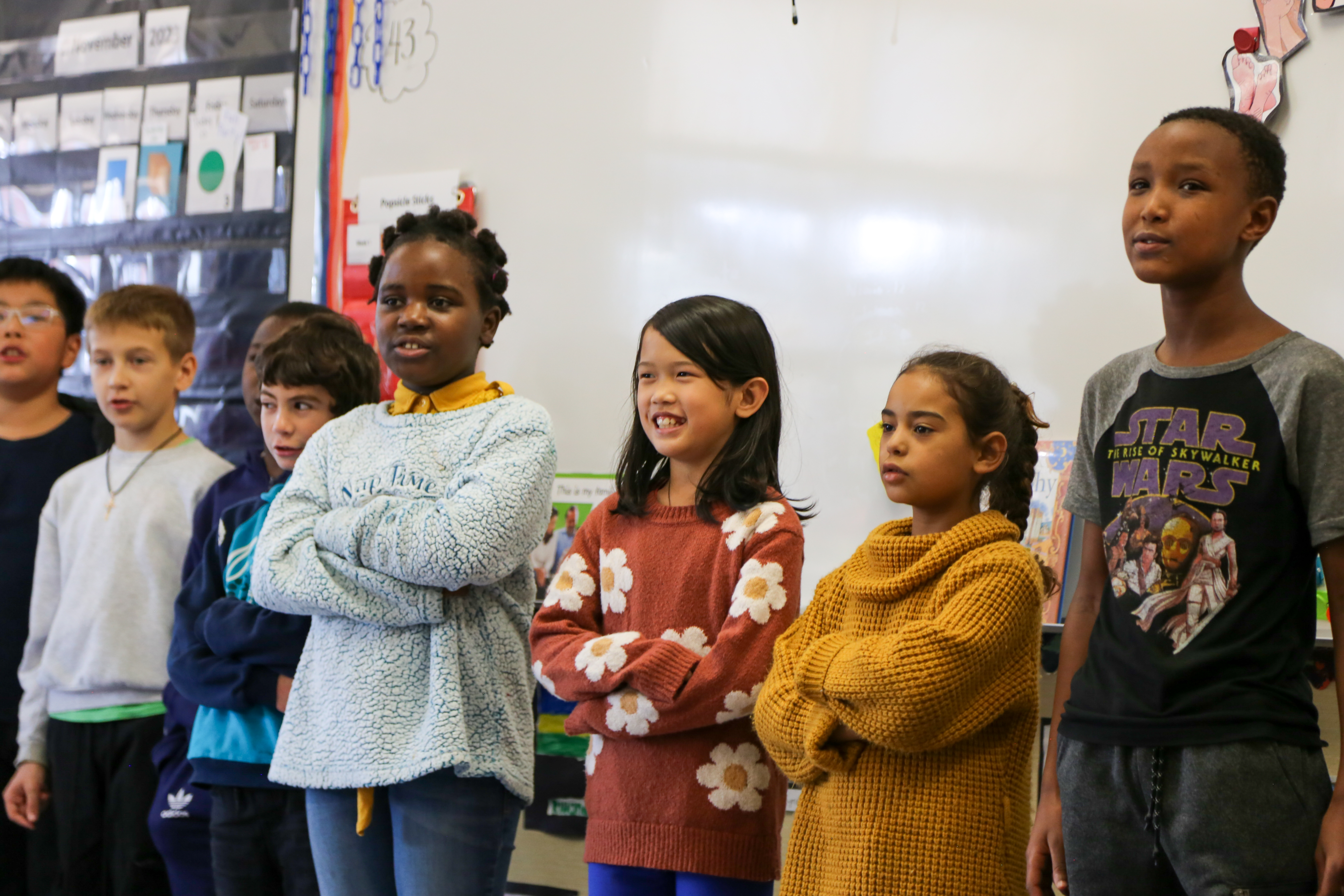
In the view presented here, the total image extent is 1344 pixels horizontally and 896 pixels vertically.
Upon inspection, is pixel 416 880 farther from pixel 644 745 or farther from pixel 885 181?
pixel 885 181

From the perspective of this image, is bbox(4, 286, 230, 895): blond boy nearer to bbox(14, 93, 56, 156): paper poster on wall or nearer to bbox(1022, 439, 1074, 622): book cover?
bbox(14, 93, 56, 156): paper poster on wall

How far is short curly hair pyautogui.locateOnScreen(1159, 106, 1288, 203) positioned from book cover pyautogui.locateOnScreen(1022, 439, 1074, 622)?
0.92m

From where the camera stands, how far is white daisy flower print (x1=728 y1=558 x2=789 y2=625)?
141cm

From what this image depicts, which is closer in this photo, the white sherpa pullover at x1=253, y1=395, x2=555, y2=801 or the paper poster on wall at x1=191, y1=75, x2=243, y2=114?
the white sherpa pullover at x1=253, y1=395, x2=555, y2=801

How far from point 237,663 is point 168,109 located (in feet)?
6.93

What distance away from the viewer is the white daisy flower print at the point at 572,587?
60.6 inches

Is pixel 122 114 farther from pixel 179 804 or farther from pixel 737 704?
pixel 737 704

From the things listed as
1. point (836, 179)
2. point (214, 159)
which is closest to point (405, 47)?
point (214, 159)

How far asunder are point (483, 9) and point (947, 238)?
1.34 m

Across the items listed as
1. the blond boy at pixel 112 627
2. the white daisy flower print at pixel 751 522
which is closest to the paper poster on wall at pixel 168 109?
the blond boy at pixel 112 627

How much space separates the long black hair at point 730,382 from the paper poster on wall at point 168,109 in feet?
7.38

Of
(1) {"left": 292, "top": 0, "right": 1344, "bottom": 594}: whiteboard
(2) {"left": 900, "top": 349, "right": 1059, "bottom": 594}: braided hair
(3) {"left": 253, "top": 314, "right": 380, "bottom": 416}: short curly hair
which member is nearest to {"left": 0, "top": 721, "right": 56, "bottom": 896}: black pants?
(3) {"left": 253, "top": 314, "right": 380, "bottom": 416}: short curly hair

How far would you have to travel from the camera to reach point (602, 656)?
1414 mm

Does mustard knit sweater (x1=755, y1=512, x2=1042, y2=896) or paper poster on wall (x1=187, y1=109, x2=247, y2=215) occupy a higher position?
paper poster on wall (x1=187, y1=109, x2=247, y2=215)
